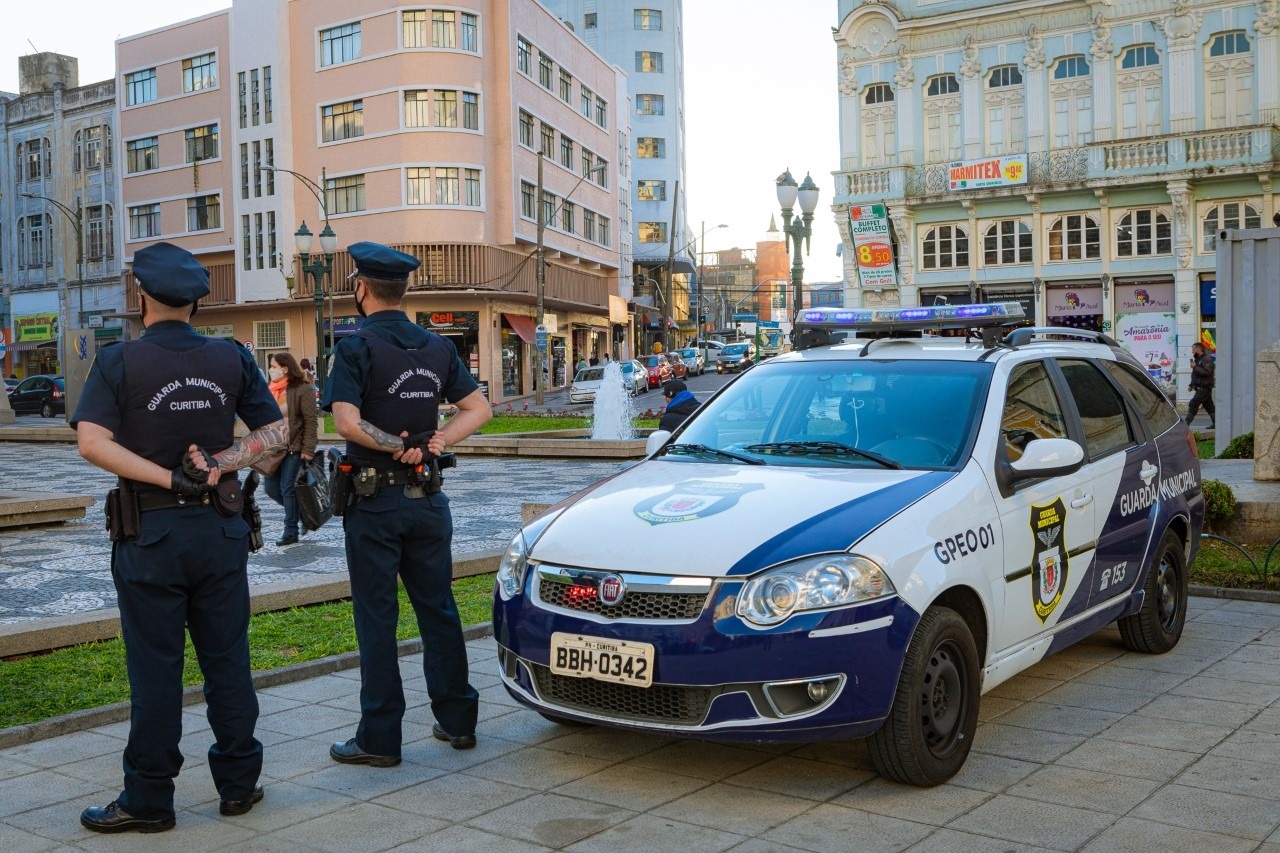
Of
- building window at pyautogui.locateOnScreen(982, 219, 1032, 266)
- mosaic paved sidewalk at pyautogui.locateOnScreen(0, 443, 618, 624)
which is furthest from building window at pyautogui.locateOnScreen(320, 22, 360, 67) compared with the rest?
mosaic paved sidewalk at pyautogui.locateOnScreen(0, 443, 618, 624)

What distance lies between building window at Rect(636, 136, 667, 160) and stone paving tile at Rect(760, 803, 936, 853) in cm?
8616

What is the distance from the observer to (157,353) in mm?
4363

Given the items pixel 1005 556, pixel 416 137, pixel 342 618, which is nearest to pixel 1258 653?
pixel 1005 556

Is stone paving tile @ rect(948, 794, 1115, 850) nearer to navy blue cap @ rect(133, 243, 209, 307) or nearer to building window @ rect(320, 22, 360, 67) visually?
navy blue cap @ rect(133, 243, 209, 307)

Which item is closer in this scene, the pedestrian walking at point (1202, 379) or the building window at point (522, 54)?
the pedestrian walking at point (1202, 379)

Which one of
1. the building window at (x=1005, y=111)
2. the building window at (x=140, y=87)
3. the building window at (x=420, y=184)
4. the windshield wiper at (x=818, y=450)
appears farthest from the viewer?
the building window at (x=140, y=87)

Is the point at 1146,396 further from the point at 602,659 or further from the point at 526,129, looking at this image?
the point at 526,129

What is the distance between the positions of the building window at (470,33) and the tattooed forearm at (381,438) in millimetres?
44856

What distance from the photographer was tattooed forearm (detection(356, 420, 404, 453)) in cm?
493

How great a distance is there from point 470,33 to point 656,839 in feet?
153

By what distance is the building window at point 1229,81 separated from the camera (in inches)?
1481

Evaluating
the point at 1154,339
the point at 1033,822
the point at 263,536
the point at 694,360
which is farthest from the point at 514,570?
the point at 694,360

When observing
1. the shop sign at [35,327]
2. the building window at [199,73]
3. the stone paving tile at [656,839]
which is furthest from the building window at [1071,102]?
the shop sign at [35,327]

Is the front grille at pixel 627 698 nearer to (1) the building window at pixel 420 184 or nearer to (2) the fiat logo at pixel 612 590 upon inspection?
(2) the fiat logo at pixel 612 590
